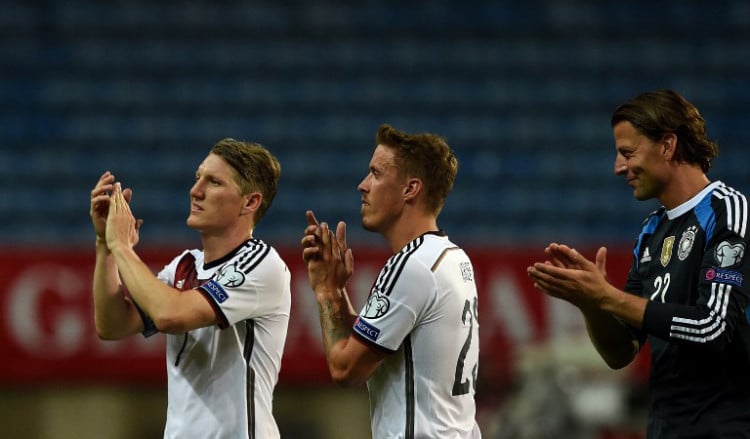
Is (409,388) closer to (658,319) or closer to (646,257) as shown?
(658,319)

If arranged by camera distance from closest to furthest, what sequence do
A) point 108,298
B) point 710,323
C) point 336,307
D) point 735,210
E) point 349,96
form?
point 710,323
point 735,210
point 336,307
point 108,298
point 349,96

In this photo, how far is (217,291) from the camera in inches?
141

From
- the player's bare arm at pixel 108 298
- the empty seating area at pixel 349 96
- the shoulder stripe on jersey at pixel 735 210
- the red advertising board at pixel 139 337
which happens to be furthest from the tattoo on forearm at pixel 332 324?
the empty seating area at pixel 349 96

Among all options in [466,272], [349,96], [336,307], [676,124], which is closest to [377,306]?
[336,307]

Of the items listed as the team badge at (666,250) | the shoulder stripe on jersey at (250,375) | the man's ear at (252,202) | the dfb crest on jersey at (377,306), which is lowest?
the shoulder stripe on jersey at (250,375)

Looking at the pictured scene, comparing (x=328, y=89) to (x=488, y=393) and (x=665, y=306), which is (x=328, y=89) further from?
(x=665, y=306)

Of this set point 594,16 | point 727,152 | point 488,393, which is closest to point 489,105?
point 594,16

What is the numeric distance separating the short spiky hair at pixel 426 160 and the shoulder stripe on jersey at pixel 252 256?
54 centimetres

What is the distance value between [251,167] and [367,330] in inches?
31.0

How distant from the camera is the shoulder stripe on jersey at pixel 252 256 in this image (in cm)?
370

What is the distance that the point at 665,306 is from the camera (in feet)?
10.7

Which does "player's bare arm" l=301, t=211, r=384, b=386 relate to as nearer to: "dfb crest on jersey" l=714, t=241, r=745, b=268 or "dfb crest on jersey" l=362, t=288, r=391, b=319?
"dfb crest on jersey" l=362, t=288, r=391, b=319

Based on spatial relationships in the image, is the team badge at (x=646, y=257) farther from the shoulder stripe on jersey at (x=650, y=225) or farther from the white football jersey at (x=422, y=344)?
the white football jersey at (x=422, y=344)

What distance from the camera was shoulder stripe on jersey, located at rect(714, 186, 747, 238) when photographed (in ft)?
10.8
